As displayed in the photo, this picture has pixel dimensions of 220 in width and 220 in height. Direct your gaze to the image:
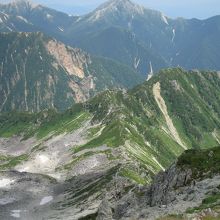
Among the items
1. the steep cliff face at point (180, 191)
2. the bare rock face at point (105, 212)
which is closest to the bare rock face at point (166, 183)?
the steep cliff face at point (180, 191)

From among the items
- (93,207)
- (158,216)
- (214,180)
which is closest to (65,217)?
(93,207)

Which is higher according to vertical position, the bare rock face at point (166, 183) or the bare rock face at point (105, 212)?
the bare rock face at point (166, 183)

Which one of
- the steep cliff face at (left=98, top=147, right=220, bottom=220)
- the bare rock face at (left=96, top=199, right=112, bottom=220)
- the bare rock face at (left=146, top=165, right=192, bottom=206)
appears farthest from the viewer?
the bare rock face at (left=146, top=165, right=192, bottom=206)

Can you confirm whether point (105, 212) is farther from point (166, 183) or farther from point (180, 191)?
point (166, 183)

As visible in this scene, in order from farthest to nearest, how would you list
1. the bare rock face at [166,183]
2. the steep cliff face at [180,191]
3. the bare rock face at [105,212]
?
the bare rock face at [166,183]
the bare rock face at [105,212]
the steep cliff face at [180,191]

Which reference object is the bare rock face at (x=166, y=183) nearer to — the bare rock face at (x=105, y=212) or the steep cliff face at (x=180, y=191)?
the steep cliff face at (x=180, y=191)

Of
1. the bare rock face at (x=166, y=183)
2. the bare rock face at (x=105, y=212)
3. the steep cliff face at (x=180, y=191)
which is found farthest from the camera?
the bare rock face at (x=166, y=183)

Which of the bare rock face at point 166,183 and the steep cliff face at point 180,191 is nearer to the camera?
the steep cliff face at point 180,191

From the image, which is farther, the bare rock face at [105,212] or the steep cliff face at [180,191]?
the bare rock face at [105,212]

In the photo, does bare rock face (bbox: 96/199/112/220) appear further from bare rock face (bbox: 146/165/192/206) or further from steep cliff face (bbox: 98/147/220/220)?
bare rock face (bbox: 146/165/192/206)

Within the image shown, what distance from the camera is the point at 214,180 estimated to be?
106750 mm

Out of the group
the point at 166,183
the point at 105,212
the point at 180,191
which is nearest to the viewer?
the point at 180,191

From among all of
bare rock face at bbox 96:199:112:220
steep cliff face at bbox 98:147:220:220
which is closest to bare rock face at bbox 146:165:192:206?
steep cliff face at bbox 98:147:220:220

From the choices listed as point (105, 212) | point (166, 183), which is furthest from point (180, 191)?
point (105, 212)
